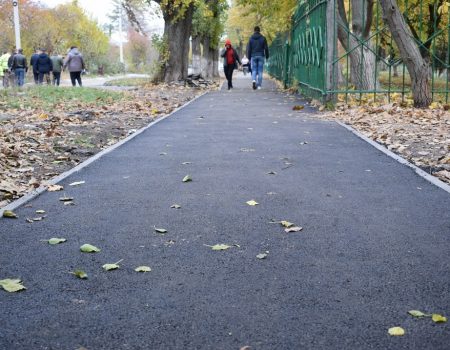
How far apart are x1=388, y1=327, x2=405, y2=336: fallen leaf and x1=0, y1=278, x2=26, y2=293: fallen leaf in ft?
6.47

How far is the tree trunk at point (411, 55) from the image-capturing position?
46.2 ft

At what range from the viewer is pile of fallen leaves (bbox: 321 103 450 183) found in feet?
26.0

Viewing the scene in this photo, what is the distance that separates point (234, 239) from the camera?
4.64 meters

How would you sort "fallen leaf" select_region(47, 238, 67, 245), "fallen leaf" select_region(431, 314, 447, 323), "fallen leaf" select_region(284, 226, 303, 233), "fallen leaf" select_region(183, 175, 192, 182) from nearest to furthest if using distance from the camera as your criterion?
1. "fallen leaf" select_region(431, 314, 447, 323)
2. "fallen leaf" select_region(47, 238, 67, 245)
3. "fallen leaf" select_region(284, 226, 303, 233)
4. "fallen leaf" select_region(183, 175, 192, 182)

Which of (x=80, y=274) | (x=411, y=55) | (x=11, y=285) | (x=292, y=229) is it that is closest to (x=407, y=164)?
(x=292, y=229)

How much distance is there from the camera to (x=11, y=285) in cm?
375

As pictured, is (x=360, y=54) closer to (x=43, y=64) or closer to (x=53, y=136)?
(x=53, y=136)

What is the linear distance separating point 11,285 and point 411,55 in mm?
12053

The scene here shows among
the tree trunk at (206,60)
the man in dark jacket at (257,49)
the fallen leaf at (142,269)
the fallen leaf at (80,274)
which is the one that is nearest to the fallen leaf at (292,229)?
the fallen leaf at (142,269)

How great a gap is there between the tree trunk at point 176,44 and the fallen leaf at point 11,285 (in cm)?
2381

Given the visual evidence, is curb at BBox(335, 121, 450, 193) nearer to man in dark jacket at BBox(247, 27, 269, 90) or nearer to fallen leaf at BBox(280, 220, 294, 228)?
fallen leaf at BBox(280, 220, 294, 228)

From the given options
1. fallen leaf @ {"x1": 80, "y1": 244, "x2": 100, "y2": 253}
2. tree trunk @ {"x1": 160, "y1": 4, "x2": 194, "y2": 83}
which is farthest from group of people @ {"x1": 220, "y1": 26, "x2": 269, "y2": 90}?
fallen leaf @ {"x1": 80, "y1": 244, "x2": 100, "y2": 253}

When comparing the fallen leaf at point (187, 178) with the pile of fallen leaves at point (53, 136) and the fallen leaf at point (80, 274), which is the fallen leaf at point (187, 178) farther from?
the fallen leaf at point (80, 274)

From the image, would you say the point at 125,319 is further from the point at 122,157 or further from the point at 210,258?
the point at 122,157
